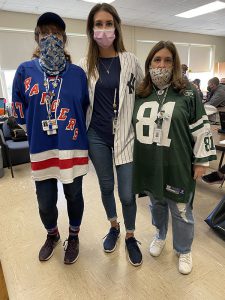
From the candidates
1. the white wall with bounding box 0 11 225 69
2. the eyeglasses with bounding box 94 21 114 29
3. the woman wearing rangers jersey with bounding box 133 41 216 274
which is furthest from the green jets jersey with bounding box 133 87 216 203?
the white wall with bounding box 0 11 225 69

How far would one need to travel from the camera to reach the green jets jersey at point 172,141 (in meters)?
1.17

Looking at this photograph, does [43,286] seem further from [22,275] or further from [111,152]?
[111,152]

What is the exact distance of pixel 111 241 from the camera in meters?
1.69

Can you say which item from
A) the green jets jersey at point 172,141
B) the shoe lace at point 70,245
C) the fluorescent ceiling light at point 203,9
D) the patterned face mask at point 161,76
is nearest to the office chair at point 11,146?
the shoe lace at point 70,245

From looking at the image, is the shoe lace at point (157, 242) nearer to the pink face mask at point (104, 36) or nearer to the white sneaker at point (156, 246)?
the white sneaker at point (156, 246)

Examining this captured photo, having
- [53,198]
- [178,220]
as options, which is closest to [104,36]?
[53,198]

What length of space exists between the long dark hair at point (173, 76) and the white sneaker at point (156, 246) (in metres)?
1.04

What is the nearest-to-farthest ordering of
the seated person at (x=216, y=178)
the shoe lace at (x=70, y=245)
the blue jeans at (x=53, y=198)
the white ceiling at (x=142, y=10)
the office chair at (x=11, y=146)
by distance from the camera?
1. the blue jeans at (x=53, y=198)
2. the shoe lace at (x=70, y=245)
3. the seated person at (x=216, y=178)
4. the office chair at (x=11, y=146)
5. the white ceiling at (x=142, y=10)

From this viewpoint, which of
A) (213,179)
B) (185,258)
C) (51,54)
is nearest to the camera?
(51,54)

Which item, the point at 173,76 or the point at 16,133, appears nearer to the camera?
the point at 173,76

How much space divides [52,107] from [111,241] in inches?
41.8

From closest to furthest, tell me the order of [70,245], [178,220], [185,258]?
[178,220], [185,258], [70,245]

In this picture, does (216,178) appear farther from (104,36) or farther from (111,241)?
(104,36)

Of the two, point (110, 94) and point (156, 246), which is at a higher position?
point (110, 94)
